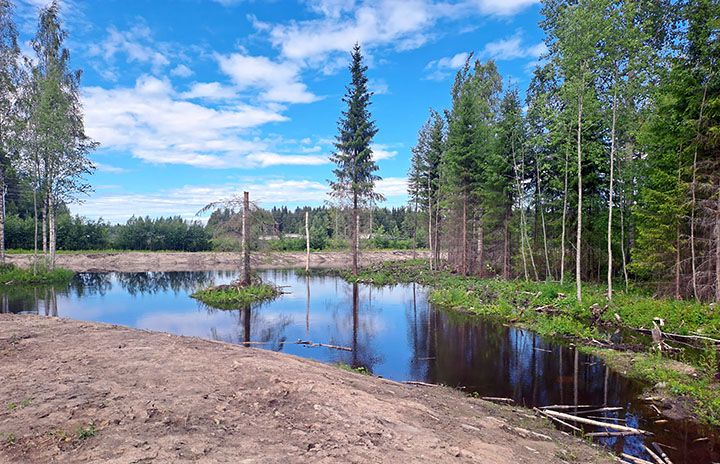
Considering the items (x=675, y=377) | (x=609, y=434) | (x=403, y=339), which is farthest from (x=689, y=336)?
(x=403, y=339)

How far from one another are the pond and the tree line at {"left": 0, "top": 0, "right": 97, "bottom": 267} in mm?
8029

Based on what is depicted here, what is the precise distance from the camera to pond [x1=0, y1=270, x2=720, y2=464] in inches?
342

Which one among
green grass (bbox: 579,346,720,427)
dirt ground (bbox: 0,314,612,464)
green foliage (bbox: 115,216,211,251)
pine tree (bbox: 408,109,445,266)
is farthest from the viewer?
green foliage (bbox: 115,216,211,251)

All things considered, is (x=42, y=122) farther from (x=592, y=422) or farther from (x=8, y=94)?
(x=592, y=422)

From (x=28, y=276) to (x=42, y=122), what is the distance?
36.5 ft

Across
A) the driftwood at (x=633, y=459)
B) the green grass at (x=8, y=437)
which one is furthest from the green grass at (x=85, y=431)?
the driftwood at (x=633, y=459)

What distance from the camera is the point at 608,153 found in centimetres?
1783

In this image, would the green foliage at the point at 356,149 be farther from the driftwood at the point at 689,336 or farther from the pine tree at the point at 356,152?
the driftwood at the point at 689,336

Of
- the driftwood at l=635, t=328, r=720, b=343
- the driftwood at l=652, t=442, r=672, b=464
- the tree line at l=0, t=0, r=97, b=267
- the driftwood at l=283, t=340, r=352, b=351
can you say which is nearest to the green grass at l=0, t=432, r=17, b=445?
the driftwood at l=283, t=340, r=352, b=351

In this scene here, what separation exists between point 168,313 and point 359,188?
1827 centimetres

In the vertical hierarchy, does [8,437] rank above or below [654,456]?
above

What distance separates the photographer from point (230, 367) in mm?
7801

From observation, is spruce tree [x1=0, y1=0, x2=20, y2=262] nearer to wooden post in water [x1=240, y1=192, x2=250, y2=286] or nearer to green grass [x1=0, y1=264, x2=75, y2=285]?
green grass [x1=0, y1=264, x2=75, y2=285]

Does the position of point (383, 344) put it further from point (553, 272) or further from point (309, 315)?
point (553, 272)
